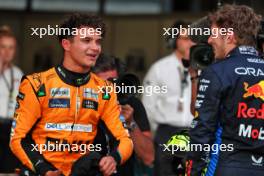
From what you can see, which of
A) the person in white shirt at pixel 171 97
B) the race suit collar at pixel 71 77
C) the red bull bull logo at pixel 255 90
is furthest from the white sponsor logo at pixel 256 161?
the person in white shirt at pixel 171 97

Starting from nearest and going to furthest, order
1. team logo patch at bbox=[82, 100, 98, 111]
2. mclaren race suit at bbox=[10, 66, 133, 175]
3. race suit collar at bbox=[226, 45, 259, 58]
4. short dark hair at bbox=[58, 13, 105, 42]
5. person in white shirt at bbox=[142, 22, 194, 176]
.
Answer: race suit collar at bbox=[226, 45, 259, 58] < mclaren race suit at bbox=[10, 66, 133, 175] < team logo patch at bbox=[82, 100, 98, 111] < short dark hair at bbox=[58, 13, 105, 42] < person in white shirt at bbox=[142, 22, 194, 176]

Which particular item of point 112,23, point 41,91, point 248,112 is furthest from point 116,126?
point 112,23

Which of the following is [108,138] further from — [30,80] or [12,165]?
[12,165]

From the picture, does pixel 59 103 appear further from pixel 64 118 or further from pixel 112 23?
pixel 112 23

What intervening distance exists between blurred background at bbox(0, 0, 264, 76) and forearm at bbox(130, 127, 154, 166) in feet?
15.6

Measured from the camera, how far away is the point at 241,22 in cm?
480

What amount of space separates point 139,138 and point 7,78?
2.84m

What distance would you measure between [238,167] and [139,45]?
21.1ft

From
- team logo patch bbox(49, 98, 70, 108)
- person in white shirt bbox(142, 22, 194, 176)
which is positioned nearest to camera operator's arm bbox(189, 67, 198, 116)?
team logo patch bbox(49, 98, 70, 108)

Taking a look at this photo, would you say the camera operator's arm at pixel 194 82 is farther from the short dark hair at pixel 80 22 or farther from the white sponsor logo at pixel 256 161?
the white sponsor logo at pixel 256 161

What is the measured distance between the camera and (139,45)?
1104 cm

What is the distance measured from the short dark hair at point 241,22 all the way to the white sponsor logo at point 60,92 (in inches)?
40.0

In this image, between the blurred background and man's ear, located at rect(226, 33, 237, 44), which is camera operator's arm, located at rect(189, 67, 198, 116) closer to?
man's ear, located at rect(226, 33, 237, 44)

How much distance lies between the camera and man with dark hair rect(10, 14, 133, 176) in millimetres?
4902
